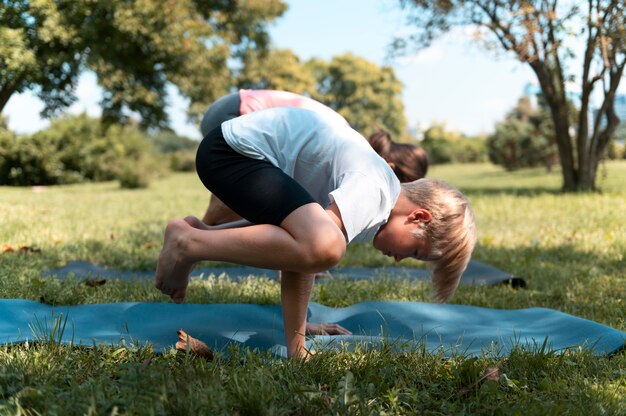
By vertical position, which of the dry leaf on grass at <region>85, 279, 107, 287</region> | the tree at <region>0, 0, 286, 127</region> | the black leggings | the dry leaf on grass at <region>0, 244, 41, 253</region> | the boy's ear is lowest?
the dry leaf on grass at <region>85, 279, 107, 287</region>

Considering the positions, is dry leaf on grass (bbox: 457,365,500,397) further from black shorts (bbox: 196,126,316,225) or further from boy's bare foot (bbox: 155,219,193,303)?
boy's bare foot (bbox: 155,219,193,303)

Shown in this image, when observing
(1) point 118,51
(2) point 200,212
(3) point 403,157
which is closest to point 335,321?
(3) point 403,157

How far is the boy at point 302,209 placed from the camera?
199cm

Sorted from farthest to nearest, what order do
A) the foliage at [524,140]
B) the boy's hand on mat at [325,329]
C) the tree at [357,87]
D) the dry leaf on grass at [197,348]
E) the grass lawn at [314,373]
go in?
the tree at [357,87] < the foliage at [524,140] < the boy's hand on mat at [325,329] < the dry leaf on grass at [197,348] < the grass lawn at [314,373]

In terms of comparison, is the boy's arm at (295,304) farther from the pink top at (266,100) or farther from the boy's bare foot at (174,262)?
the pink top at (266,100)

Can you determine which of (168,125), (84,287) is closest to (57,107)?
(168,125)

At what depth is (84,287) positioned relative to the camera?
9.77 feet

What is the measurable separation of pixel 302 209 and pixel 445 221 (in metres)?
0.57

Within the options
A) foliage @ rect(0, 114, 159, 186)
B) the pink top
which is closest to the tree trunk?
the pink top

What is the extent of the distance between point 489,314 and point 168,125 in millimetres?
13995

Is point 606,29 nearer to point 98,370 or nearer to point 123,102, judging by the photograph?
point 98,370

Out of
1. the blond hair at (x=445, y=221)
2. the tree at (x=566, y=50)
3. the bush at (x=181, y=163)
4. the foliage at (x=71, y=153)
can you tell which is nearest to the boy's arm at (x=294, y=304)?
the blond hair at (x=445, y=221)

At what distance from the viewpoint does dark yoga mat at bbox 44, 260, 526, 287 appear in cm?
363

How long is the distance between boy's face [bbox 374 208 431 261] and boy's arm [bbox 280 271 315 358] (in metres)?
0.33
